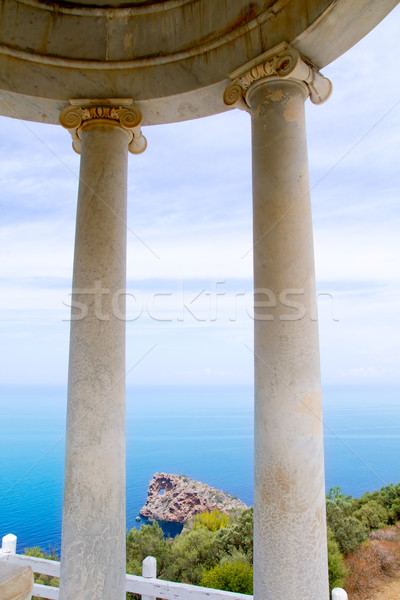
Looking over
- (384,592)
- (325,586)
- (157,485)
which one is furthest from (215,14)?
(157,485)

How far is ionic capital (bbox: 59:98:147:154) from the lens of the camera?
56281 millimetres

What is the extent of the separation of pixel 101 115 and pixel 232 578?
8703cm

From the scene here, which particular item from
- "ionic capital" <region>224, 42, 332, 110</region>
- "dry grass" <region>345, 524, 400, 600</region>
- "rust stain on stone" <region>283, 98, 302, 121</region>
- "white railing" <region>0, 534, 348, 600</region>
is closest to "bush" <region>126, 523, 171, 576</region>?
"dry grass" <region>345, 524, 400, 600</region>

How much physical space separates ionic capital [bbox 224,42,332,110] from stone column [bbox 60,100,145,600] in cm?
1394

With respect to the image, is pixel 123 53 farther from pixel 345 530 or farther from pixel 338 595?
pixel 345 530

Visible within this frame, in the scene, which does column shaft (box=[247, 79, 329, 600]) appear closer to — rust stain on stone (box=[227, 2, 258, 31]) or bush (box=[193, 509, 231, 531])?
rust stain on stone (box=[227, 2, 258, 31])

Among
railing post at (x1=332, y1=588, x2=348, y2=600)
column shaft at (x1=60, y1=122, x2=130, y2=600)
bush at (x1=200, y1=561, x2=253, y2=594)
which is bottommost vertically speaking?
bush at (x1=200, y1=561, x2=253, y2=594)

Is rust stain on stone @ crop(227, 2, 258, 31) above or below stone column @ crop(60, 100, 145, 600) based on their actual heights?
above

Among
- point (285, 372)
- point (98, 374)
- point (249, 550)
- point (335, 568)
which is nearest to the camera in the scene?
point (285, 372)

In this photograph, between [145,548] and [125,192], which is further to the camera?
[145,548]

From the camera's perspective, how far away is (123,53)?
58.4 m

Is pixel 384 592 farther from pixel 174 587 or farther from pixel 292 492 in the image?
pixel 292 492

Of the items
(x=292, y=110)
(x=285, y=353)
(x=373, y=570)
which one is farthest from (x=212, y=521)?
(x=292, y=110)

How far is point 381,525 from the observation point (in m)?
117
